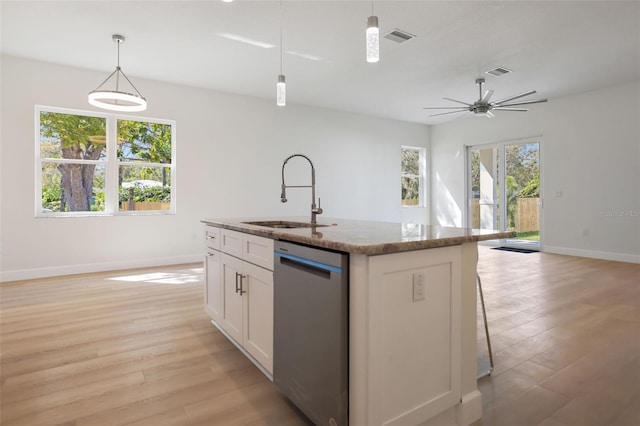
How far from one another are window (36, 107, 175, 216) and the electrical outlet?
495cm

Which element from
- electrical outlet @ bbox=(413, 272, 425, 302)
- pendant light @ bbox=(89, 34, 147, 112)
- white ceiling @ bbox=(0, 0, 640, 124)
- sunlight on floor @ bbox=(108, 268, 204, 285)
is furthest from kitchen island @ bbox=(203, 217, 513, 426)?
sunlight on floor @ bbox=(108, 268, 204, 285)

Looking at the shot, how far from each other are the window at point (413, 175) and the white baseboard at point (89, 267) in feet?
16.6

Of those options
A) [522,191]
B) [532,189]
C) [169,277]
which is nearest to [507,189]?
[522,191]

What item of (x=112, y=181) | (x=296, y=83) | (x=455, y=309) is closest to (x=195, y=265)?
(x=112, y=181)

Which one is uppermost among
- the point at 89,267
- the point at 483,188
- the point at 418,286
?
the point at 483,188

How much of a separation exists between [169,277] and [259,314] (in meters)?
3.14

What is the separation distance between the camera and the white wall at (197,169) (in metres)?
4.52

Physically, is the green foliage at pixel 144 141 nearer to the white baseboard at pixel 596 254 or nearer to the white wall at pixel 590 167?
the white wall at pixel 590 167

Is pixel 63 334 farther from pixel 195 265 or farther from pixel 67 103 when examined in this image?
pixel 67 103

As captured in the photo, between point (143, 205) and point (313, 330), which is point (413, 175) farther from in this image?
point (313, 330)

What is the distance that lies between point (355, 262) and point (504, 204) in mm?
6991

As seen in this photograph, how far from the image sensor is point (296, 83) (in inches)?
218

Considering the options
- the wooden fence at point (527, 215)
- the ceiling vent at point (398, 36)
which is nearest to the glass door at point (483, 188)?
the wooden fence at point (527, 215)

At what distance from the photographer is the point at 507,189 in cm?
724
